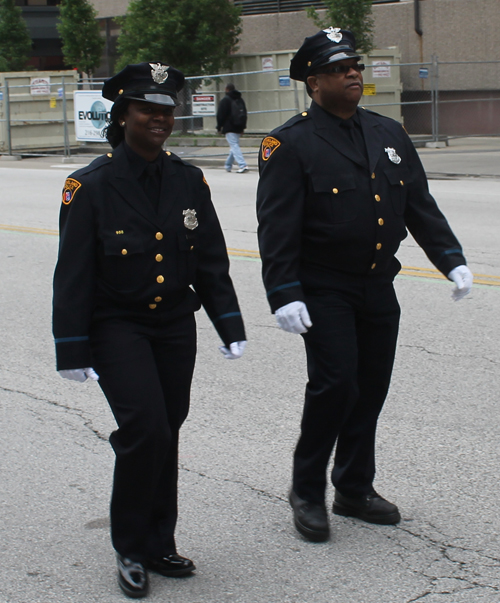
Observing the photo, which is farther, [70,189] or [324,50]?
[324,50]

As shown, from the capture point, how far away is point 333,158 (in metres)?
3.50

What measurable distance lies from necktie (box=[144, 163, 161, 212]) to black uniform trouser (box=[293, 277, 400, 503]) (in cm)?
73

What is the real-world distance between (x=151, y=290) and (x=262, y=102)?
21.5 m

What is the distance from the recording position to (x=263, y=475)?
14.0 feet

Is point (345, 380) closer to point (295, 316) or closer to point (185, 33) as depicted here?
point (295, 316)

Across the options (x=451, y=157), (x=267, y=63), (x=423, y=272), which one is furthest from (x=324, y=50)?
(x=267, y=63)

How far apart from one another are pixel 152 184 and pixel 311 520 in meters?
1.46

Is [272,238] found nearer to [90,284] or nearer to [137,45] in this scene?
[90,284]

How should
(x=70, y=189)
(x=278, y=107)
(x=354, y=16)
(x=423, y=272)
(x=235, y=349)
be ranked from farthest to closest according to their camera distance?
(x=278, y=107), (x=354, y=16), (x=423, y=272), (x=235, y=349), (x=70, y=189)

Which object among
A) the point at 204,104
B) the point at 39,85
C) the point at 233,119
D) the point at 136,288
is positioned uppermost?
the point at 39,85

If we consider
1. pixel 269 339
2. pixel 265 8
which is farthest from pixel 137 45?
pixel 269 339

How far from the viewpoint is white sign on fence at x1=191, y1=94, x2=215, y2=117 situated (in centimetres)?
2133

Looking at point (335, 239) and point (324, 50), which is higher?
point (324, 50)

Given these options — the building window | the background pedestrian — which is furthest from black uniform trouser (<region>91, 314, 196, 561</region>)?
the building window
